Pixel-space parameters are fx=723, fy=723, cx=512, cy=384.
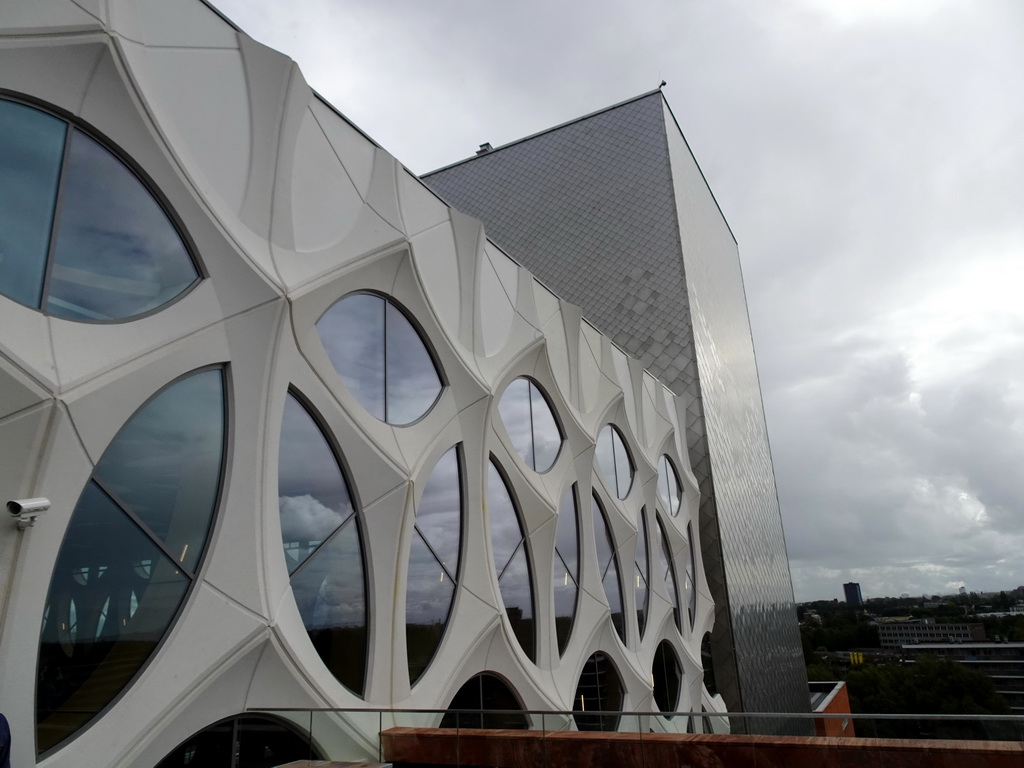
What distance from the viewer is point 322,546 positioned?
837 centimetres

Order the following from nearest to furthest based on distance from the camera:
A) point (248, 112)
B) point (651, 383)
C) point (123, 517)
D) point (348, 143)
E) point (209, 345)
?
point (123, 517)
point (209, 345)
point (248, 112)
point (348, 143)
point (651, 383)

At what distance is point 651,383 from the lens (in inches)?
844

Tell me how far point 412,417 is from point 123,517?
4735mm

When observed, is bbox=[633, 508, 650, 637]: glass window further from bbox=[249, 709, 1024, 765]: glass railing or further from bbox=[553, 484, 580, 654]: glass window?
bbox=[249, 709, 1024, 765]: glass railing

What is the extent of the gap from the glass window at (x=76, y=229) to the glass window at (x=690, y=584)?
1753 cm

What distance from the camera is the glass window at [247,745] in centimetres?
650

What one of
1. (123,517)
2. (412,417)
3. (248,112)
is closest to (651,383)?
(412,417)

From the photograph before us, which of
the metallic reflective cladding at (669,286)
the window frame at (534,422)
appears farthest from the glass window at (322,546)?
the metallic reflective cladding at (669,286)

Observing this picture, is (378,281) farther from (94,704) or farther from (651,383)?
(651,383)

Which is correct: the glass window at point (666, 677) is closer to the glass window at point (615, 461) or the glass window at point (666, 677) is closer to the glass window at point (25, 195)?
the glass window at point (615, 461)

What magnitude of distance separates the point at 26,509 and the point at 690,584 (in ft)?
62.8

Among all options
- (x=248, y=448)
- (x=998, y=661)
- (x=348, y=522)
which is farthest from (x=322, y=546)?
(x=998, y=661)

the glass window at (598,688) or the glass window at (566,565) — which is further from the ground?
the glass window at (566,565)

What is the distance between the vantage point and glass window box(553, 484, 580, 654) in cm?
1379
